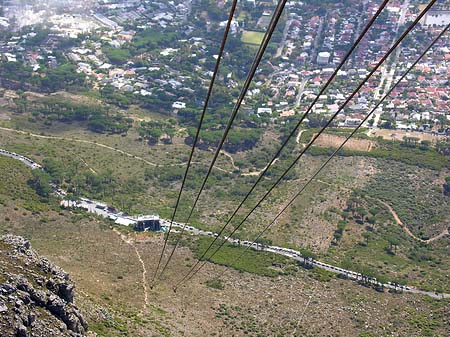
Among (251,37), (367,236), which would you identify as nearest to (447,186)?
(367,236)

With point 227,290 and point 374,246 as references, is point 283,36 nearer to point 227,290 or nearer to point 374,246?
point 374,246

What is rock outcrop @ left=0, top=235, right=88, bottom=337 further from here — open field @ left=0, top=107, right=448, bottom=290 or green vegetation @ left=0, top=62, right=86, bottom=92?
green vegetation @ left=0, top=62, right=86, bottom=92

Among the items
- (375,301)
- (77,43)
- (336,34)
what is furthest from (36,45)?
(375,301)

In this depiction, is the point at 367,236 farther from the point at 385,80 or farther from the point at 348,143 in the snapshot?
the point at 385,80

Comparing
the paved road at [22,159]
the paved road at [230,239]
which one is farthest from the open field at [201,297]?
the paved road at [22,159]

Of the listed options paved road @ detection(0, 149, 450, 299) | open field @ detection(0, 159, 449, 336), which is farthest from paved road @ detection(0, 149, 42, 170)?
open field @ detection(0, 159, 449, 336)

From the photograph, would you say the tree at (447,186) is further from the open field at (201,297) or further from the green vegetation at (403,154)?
the open field at (201,297)
